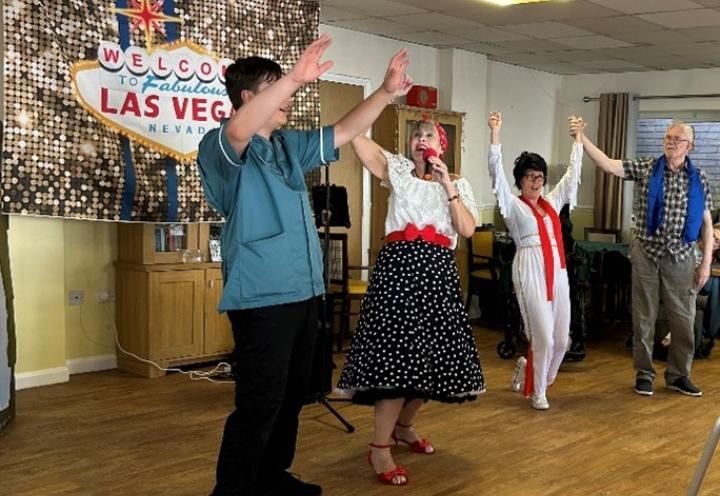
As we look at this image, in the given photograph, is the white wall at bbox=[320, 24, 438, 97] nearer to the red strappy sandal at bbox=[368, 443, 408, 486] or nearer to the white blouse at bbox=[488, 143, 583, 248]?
the white blouse at bbox=[488, 143, 583, 248]

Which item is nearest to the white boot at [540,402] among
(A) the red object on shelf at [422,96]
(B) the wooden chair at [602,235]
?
(A) the red object on shelf at [422,96]

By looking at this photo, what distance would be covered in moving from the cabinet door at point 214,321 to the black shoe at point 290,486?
2.24 m

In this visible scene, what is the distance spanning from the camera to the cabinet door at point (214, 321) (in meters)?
5.24

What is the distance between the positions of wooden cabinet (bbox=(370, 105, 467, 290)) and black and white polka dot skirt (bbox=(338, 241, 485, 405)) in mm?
3154

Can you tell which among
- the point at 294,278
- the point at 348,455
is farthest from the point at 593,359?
the point at 294,278

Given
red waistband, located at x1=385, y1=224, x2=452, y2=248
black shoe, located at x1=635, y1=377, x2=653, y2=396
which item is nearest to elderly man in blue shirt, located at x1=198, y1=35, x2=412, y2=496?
red waistband, located at x1=385, y1=224, x2=452, y2=248

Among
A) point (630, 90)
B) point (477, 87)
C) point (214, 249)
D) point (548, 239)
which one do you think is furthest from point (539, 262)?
point (630, 90)

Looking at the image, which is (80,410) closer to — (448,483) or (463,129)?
(448,483)

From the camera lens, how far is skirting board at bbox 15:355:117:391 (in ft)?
15.3

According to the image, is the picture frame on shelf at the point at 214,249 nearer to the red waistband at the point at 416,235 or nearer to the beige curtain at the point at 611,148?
the red waistband at the point at 416,235

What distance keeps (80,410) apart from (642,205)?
3.21m

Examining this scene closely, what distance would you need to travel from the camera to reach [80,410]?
426 centimetres

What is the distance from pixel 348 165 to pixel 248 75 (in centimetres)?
415

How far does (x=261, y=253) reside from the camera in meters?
2.58
